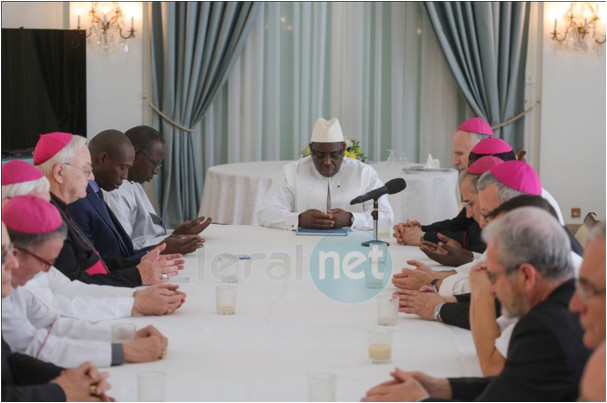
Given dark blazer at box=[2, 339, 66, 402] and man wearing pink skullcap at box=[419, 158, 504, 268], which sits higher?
man wearing pink skullcap at box=[419, 158, 504, 268]

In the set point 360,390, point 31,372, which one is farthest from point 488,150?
point 31,372

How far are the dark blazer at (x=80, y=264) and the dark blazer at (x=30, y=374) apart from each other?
97 centimetres

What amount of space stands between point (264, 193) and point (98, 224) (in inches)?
121

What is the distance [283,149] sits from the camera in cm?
951

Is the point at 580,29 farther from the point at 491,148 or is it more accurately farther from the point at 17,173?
the point at 17,173

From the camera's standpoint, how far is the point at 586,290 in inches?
71.3

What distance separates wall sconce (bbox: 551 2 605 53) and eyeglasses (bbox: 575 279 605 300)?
24.9 feet

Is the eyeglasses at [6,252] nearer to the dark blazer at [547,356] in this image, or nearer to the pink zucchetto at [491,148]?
the dark blazer at [547,356]

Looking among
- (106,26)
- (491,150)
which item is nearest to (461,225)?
(491,150)

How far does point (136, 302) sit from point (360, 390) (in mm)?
1028

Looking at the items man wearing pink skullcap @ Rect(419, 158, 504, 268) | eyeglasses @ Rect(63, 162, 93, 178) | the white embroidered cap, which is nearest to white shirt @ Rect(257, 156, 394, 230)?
the white embroidered cap

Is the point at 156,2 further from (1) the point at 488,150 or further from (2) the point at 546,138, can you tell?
(1) the point at 488,150

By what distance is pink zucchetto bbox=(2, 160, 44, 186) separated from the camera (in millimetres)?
3020

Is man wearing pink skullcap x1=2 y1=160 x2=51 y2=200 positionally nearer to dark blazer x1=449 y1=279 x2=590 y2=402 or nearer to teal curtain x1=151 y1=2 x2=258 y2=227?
dark blazer x1=449 y1=279 x2=590 y2=402
